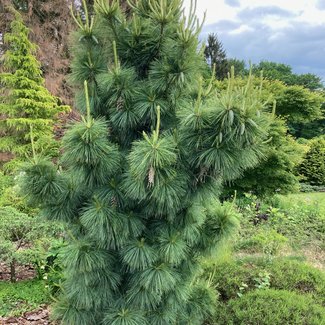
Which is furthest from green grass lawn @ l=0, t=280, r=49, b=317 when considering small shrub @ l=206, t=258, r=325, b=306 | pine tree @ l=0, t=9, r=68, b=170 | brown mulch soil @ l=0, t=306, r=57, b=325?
pine tree @ l=0, t=9, r=68, b=170

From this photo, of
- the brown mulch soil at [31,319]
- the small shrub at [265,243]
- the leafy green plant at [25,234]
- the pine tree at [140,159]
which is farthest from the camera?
the small shrub at [265,243]

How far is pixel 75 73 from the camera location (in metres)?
2.13

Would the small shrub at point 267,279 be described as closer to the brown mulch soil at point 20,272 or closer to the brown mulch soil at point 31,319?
the brown mulch soil at point 31,319

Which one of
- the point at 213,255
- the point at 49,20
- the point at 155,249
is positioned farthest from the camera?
the point at 49,20

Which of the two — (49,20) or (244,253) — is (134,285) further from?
(49,20)

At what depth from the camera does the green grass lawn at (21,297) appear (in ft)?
11.1

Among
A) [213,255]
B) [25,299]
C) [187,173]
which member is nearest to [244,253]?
[213,255]

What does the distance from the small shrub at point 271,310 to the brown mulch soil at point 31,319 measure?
1.66 meters

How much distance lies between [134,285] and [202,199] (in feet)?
2.33

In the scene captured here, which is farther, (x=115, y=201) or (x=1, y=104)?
(x=1, y=104)

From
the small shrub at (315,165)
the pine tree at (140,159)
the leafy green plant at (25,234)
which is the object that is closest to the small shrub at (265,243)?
the pine tree at (140,159)

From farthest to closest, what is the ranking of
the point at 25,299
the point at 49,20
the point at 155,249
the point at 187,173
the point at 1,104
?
the point at 49,20
the point at 1,104
the point at 25,299
the point at 155,249
the point at 187,173

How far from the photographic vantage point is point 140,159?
5.54 feet

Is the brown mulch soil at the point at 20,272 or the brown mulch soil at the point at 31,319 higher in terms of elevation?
the brown mulch soil at the point at 31,319
